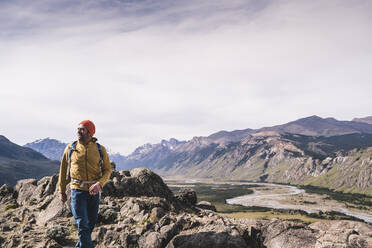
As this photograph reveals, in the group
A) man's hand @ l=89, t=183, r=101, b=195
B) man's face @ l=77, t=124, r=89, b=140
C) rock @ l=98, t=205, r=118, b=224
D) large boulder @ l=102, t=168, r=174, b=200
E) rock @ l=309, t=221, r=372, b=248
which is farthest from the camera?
large boulder @ l=102, t=168, r=174, b=200

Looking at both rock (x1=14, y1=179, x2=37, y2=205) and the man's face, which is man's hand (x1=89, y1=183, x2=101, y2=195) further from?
rock (x1=14, y1=179, x2=37, y2=205)

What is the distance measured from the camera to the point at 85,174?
41.4ft

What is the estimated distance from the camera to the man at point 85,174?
12.6 meters

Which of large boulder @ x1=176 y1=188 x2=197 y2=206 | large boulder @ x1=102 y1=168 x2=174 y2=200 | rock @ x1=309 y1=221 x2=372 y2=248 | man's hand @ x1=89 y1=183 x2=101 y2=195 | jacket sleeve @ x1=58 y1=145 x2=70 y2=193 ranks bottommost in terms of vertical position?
large boulder @ x1=176 y1=188 x2=197 y2=206

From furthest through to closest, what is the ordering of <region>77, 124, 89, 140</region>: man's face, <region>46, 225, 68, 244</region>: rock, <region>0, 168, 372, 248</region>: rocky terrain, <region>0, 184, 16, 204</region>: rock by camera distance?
1. <region>0, 184, 16, 204</region>: rock
2. <region>46, 225, 68, 244</region>: rock
3. <region>0, 168, 372, 248</region>: rocky terrain
4. <region>77, 124, 89, 140</region>: man's face

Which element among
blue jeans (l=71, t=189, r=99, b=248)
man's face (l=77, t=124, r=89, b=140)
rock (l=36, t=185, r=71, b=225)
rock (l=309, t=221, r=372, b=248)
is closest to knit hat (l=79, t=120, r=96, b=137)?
man's face (l=77, t=124, r=89, b=140)

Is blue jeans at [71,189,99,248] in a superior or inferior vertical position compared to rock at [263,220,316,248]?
superior

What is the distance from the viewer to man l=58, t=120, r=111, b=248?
41.3ft

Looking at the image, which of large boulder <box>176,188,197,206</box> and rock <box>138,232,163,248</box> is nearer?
rock <box>138,232,163,248</box>

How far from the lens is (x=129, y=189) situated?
29438 mm

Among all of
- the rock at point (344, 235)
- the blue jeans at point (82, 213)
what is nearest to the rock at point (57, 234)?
the blue jeans at point (82, 213)

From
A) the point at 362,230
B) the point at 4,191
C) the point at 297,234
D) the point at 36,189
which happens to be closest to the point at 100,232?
the point at 297,234

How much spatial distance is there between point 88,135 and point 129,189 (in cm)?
1785

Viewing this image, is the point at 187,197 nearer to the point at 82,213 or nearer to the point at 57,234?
the point at 57,234
